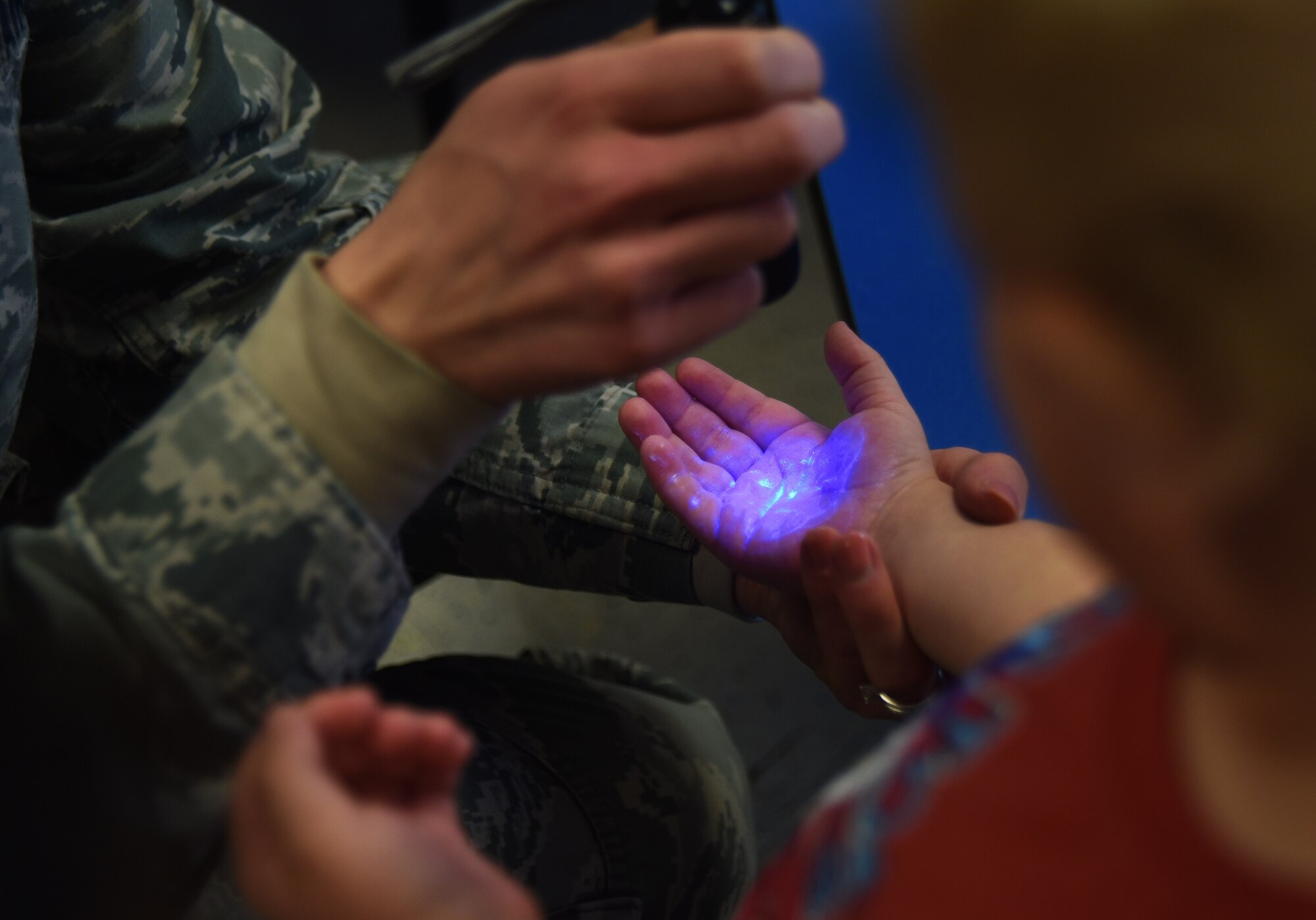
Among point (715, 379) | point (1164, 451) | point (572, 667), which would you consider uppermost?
point (1164, 451)

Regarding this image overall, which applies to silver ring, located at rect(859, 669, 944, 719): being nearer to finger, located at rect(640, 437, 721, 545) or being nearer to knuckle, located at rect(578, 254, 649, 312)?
finger, located at rect(640, 437, 721, 545)

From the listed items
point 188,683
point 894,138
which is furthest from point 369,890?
point 894,138

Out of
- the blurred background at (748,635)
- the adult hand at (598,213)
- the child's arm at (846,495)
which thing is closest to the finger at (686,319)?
the adult hand at (598,213)

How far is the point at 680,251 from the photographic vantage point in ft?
1.37

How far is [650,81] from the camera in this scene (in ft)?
1.32

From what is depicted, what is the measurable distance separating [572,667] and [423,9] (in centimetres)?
109

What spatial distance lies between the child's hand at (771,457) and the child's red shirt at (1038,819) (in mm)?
366

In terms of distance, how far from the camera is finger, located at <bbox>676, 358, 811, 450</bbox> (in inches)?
32.6

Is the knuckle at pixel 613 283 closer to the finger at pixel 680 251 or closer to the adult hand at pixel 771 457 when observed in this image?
the finger at pixel 680 251

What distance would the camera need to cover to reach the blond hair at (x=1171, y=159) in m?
0.21

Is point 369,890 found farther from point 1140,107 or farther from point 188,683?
point 1140,107

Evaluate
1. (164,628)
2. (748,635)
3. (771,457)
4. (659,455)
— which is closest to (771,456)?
(771,457)

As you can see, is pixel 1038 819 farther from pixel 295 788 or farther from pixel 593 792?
pixel 593 792

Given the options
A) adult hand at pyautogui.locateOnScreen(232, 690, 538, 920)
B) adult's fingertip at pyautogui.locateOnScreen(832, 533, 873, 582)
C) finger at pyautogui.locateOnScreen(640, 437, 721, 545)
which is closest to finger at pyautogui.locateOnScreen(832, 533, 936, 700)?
adult's fingertip at pyautogui.locateOnScreen(832, 533, 873, 582)
